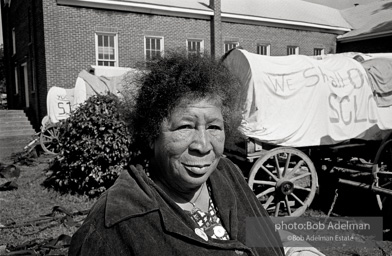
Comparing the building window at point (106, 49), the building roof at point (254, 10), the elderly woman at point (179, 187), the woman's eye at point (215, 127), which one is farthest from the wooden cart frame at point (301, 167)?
the building roof at point (254, 10)

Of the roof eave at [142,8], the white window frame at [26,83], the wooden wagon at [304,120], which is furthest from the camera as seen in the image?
the white window frame at [26,83]

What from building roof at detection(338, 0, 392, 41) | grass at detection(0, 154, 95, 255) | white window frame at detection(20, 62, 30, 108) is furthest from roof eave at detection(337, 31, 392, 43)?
grass at detection(0, 154, 95, 255)

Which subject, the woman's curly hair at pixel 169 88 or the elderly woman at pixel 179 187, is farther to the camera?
the woman's curly hair at pixel 169 88

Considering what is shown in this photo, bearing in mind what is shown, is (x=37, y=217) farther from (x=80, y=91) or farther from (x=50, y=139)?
(x=50, y=139)

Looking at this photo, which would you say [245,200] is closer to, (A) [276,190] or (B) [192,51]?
(B) [192,51]

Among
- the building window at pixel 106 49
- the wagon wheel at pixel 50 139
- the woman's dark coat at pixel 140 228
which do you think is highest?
the building window at pixel 106 49

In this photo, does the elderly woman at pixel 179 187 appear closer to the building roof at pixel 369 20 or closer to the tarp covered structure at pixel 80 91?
the tarp covered structure at pixel 80 91

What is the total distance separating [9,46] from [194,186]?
78.4ft

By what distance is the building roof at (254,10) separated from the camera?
645 inches

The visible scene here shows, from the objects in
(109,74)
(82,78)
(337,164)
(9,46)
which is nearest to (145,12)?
(109,74)

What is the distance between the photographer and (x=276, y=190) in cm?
587

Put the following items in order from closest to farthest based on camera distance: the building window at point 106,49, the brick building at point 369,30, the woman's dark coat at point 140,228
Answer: the woman's dark coat at point 140,228, the building window at point 106,49, the brick building at point 369,30

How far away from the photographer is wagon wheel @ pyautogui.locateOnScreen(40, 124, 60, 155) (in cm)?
1298

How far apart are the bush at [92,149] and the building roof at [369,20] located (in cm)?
1883
